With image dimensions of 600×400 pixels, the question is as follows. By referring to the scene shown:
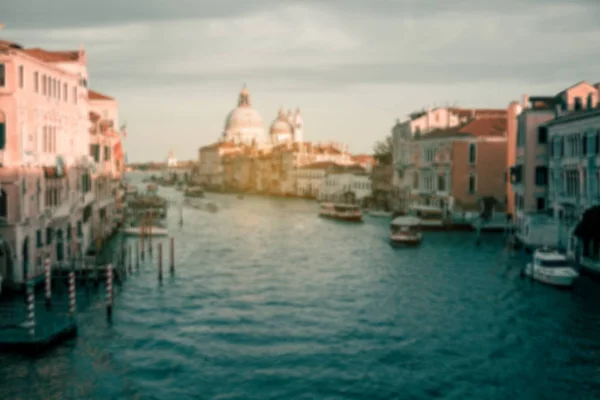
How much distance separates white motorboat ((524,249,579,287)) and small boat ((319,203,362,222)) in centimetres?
3376

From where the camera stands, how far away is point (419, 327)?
20.6 meters

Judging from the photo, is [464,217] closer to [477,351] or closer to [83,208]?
[83,208]

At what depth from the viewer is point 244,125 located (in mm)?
166875

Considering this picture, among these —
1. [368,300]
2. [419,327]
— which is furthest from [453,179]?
[419,327]

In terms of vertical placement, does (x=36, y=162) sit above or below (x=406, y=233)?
above

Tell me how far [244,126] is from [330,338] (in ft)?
490

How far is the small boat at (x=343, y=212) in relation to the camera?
60.5m

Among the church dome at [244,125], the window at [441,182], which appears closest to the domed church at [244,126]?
the church dome at [244,125]

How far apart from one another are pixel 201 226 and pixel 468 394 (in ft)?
135

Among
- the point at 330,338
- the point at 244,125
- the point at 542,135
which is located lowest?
the point at 330,338

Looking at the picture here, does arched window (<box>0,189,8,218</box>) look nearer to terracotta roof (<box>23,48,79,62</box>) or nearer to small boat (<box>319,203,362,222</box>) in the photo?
terracotta roof (<box>23,48,79,62</box>)

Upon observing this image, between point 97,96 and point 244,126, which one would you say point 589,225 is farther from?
point 244,126

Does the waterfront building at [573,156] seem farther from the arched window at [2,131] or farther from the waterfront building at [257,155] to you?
the waterfront building at [257,155]

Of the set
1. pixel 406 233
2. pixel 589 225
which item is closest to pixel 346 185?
pixel 406 233
